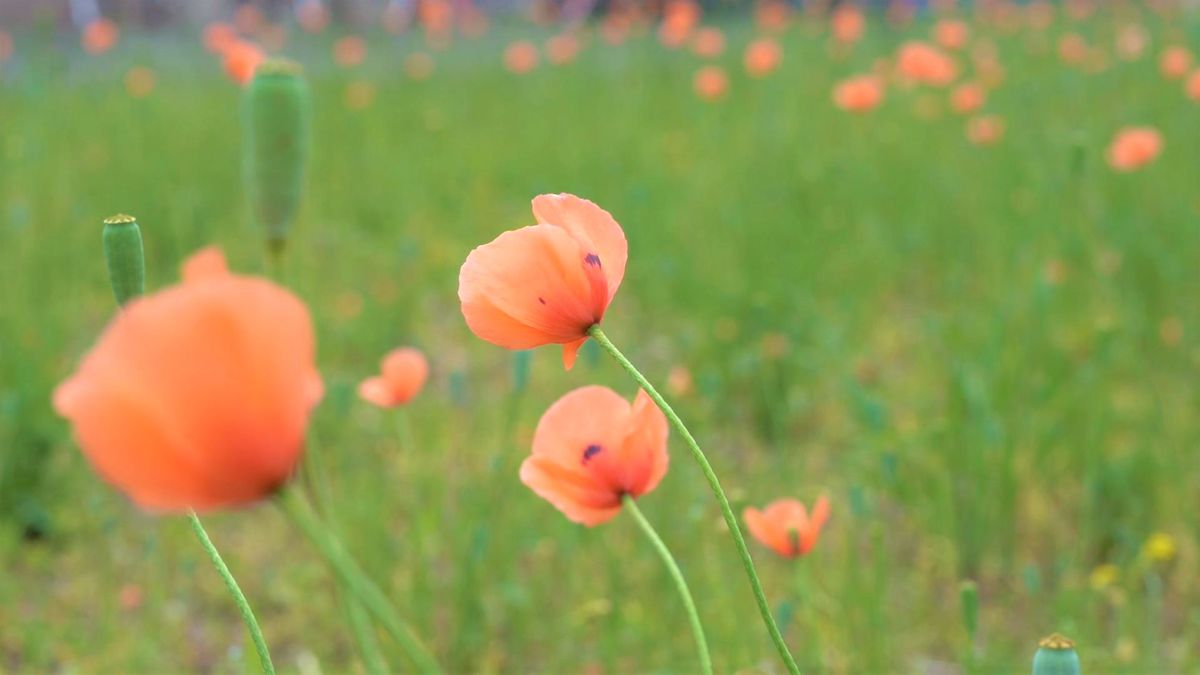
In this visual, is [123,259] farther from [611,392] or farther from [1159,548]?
[1159,548]

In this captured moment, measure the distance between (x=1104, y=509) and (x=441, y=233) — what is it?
7.05ft

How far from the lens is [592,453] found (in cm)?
69

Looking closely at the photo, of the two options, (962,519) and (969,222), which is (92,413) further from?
(969,222)

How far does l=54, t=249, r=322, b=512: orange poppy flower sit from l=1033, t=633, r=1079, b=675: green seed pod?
0.37 metres

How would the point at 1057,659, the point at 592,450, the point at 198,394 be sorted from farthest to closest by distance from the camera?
1. the point at 592,450
2. the point at 1057,659
3. the point at 198,394

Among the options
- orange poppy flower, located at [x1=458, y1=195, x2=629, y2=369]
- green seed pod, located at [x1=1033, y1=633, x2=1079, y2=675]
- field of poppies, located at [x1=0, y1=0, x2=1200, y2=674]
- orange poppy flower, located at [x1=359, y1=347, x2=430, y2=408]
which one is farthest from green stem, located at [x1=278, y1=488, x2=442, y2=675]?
orange poppy flower, located at [x1=359, y1=347, x2=430, y2=408]

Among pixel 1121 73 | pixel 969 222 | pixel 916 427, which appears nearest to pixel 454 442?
pixel 916 427

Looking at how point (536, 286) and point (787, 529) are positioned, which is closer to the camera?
point (536, 286)

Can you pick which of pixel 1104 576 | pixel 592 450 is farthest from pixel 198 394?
pixel 1104 576

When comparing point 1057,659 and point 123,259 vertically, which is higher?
point 123,259

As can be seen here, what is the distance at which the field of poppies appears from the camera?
598mm

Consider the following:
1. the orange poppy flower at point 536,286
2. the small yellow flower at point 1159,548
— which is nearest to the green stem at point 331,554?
the orange poppy flower at point 536,286

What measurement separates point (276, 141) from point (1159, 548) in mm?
1307

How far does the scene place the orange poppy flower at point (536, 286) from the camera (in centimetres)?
59
